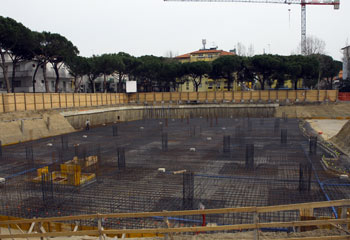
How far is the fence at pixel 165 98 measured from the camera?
29.3 m

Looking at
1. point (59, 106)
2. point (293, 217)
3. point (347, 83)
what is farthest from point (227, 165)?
point (347, 83)

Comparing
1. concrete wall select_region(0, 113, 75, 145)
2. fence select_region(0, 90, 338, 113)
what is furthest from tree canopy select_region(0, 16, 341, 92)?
concrete wall select_region(0, 113, 75, 145)

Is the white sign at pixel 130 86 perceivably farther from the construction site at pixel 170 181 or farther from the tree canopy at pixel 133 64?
the construction site at pixel 170 181

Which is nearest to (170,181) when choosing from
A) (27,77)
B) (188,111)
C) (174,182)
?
(174,182)

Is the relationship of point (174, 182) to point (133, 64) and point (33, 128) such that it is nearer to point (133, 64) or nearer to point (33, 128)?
point (33, 128)

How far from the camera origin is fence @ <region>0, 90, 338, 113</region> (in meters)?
29.3

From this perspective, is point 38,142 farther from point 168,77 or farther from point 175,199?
point 168,77

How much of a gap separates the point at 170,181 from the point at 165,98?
33.9 metres

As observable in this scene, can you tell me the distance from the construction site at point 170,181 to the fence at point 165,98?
10.4 metres

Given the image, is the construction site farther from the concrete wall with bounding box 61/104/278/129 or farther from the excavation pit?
the concrete wall with bounding box 61/104/278/129

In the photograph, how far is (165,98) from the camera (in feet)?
148

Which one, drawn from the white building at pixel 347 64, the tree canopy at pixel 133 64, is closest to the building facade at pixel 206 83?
the tree canopy at pixel 133 64

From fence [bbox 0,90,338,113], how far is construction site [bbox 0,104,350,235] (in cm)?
1042

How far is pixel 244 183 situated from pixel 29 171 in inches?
400
